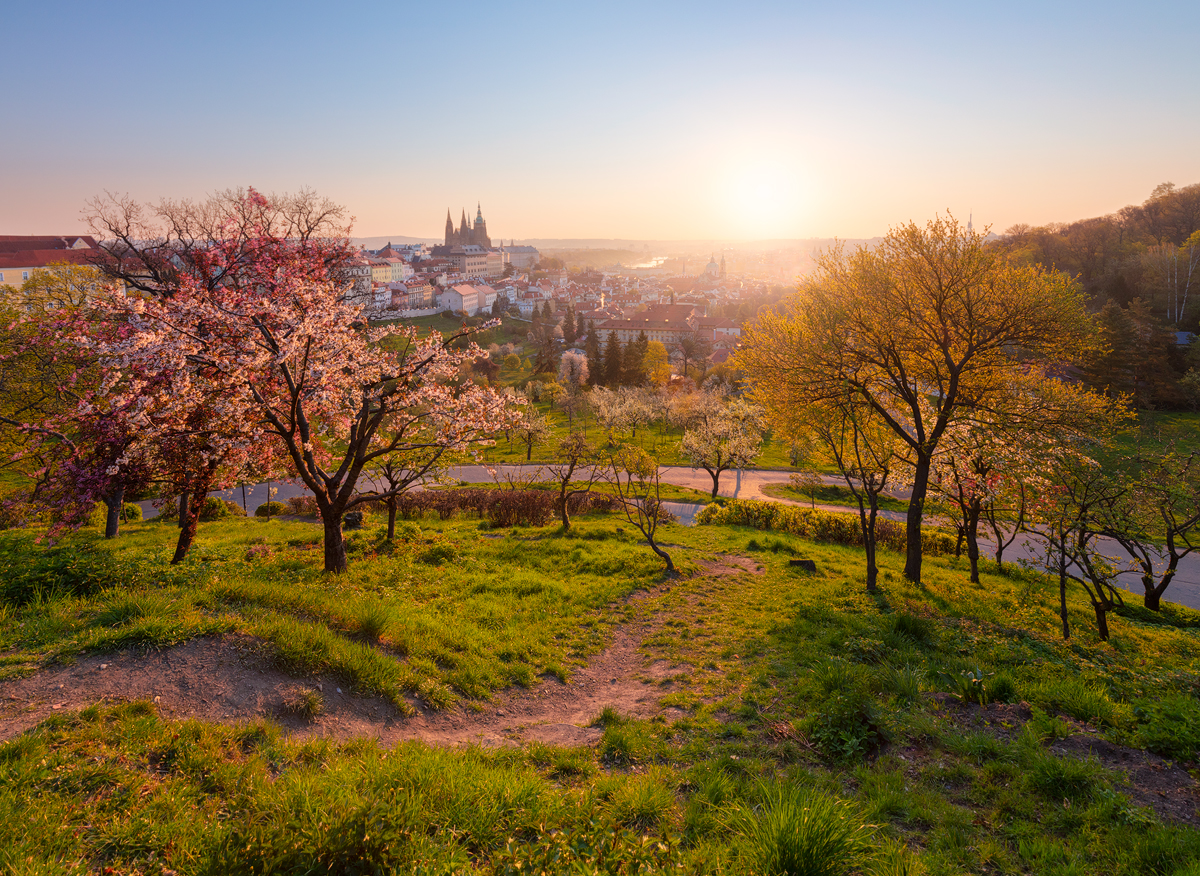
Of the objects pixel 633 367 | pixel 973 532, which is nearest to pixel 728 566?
pixel 973 532

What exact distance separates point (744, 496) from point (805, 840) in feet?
109

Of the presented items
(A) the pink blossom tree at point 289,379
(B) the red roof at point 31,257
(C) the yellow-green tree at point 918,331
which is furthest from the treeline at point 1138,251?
(B) the red roof at point 31,257

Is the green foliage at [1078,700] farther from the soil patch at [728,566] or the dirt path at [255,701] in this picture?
the soil patch at [728,566]

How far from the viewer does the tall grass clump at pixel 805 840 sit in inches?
139

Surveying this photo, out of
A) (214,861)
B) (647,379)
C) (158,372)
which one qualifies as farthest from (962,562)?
(647,379)

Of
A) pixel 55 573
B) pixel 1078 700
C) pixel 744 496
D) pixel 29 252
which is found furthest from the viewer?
pixel 29 252

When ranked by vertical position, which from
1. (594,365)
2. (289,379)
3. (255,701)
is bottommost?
(255,701)

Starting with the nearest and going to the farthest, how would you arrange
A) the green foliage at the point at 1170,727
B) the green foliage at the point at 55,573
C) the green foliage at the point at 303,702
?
the green foliage at the point at 1170,727 < the green foliage at the point at 303,702 < the green foliage at the point at 55,573

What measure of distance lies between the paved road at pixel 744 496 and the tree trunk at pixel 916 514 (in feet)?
9.70

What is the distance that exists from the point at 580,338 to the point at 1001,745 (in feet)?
392

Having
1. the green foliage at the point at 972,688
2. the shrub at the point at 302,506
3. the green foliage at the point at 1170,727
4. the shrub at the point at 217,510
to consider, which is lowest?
the shrub at the point at 302,506

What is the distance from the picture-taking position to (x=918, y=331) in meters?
14.6

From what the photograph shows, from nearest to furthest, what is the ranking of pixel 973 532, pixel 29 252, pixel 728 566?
pixel 973 532, pixel 728 566, pixel 29 252

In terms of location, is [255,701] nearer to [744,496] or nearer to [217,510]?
[217,510]
